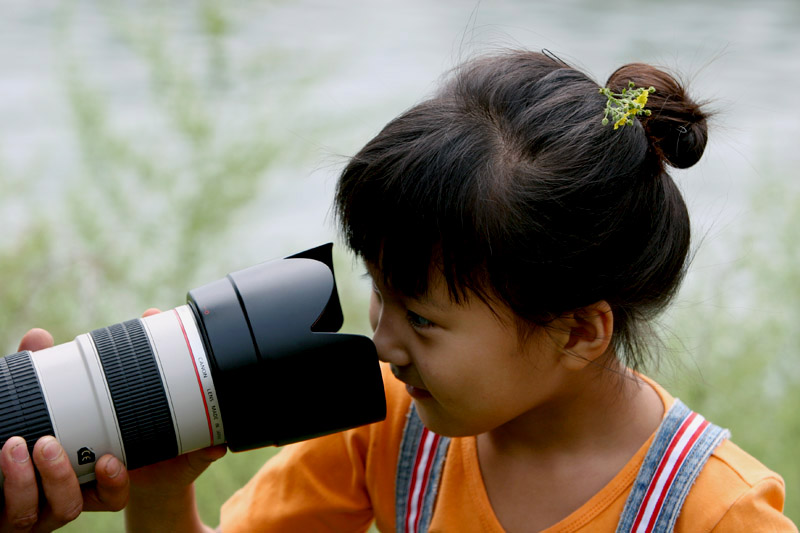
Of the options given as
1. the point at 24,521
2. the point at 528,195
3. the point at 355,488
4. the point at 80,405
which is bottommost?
the point at 355,488

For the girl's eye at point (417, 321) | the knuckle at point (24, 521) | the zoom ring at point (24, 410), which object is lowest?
the knuckle at point (24, 521)

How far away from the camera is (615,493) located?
1006 millimetres

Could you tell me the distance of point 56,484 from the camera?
2.93 feet

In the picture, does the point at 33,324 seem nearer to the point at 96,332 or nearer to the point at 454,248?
the point at 96,332

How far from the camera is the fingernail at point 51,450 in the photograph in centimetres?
87

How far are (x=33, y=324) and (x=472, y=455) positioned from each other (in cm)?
114

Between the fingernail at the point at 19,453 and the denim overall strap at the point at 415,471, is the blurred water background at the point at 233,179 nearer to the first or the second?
the denim overall strap at the point at 415,471

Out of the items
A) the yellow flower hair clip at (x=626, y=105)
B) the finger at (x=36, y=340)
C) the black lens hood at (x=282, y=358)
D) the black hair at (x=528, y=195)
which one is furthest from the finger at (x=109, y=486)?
the yellow flower hair clip at (x=626, y=105)

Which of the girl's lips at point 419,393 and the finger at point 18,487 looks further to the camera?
the girl's lips at point 419,393

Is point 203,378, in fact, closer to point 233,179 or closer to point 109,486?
point 109,486

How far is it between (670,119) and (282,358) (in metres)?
0.44

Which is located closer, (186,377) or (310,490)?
(186,377)

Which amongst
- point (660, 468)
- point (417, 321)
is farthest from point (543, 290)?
point (660, 468)

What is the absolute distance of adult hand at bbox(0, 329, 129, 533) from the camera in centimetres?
87
